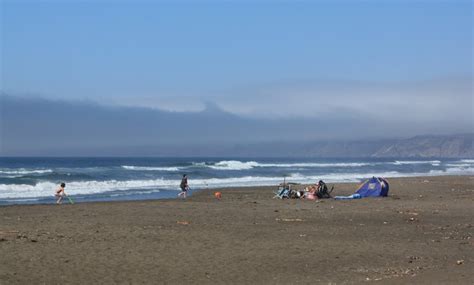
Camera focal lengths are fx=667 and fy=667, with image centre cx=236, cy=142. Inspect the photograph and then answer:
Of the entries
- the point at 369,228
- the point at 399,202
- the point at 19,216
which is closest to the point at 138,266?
the point at 369,228

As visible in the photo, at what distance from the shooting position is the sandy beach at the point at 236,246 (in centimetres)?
1083

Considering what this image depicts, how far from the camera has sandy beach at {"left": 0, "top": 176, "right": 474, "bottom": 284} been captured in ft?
35.5

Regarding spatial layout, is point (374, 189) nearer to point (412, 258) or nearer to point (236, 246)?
point (236, 246)

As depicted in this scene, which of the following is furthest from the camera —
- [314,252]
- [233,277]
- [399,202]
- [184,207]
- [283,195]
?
[283,195]

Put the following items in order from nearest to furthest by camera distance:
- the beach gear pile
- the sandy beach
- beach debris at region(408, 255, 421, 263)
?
the sandy beach, beach debris at region(408, 255, 421, 263), the beach gear pile

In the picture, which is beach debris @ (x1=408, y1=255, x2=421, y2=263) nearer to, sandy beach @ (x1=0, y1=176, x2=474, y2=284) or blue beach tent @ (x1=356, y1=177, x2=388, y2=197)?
sandy beach @ (x1=0, y1=176, x2=474, y2=284)

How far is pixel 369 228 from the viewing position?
17.3 m

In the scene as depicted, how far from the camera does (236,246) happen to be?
13.9 meters

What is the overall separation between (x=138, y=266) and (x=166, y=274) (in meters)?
0.77

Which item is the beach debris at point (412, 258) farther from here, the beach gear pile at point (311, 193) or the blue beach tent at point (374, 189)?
the blue beach tent at point (374, 189)

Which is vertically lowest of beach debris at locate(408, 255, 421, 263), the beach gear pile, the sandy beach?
beach debris at locate(408, 255, 421, 263)

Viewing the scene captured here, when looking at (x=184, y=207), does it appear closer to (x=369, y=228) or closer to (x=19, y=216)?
(x=19, y=216)

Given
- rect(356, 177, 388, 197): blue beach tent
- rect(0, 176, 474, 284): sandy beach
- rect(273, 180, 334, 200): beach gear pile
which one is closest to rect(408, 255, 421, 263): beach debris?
rect(0, 176, 474, 284): sandy beach

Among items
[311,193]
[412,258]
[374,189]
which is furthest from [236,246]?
[374,189]
